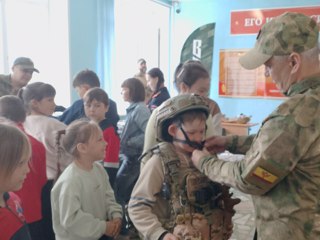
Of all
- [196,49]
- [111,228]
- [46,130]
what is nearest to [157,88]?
[46,130]

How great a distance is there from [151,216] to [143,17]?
6765 mm

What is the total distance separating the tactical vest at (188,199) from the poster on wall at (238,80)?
6.32m

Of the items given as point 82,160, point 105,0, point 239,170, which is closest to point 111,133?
point 82,160

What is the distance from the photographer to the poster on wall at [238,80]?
7.50 meters

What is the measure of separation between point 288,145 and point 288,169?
0.27ft

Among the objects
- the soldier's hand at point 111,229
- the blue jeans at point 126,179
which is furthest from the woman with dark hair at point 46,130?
the blue jeans at point 126,179

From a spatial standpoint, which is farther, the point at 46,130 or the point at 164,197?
the point at 46,130

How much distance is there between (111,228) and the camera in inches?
72.0

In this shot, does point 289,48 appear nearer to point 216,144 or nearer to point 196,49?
point 216,144

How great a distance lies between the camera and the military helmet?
4.85 ft

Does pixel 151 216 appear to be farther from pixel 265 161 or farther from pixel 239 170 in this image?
pixel 265 161

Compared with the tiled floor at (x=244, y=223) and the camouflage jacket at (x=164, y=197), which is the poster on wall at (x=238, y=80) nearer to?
the tiled floor at (x=244, y=223)

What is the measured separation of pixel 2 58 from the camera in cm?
454

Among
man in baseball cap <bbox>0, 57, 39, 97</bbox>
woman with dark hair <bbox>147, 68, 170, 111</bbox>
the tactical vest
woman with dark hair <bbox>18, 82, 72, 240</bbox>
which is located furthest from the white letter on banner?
the tactical vest
